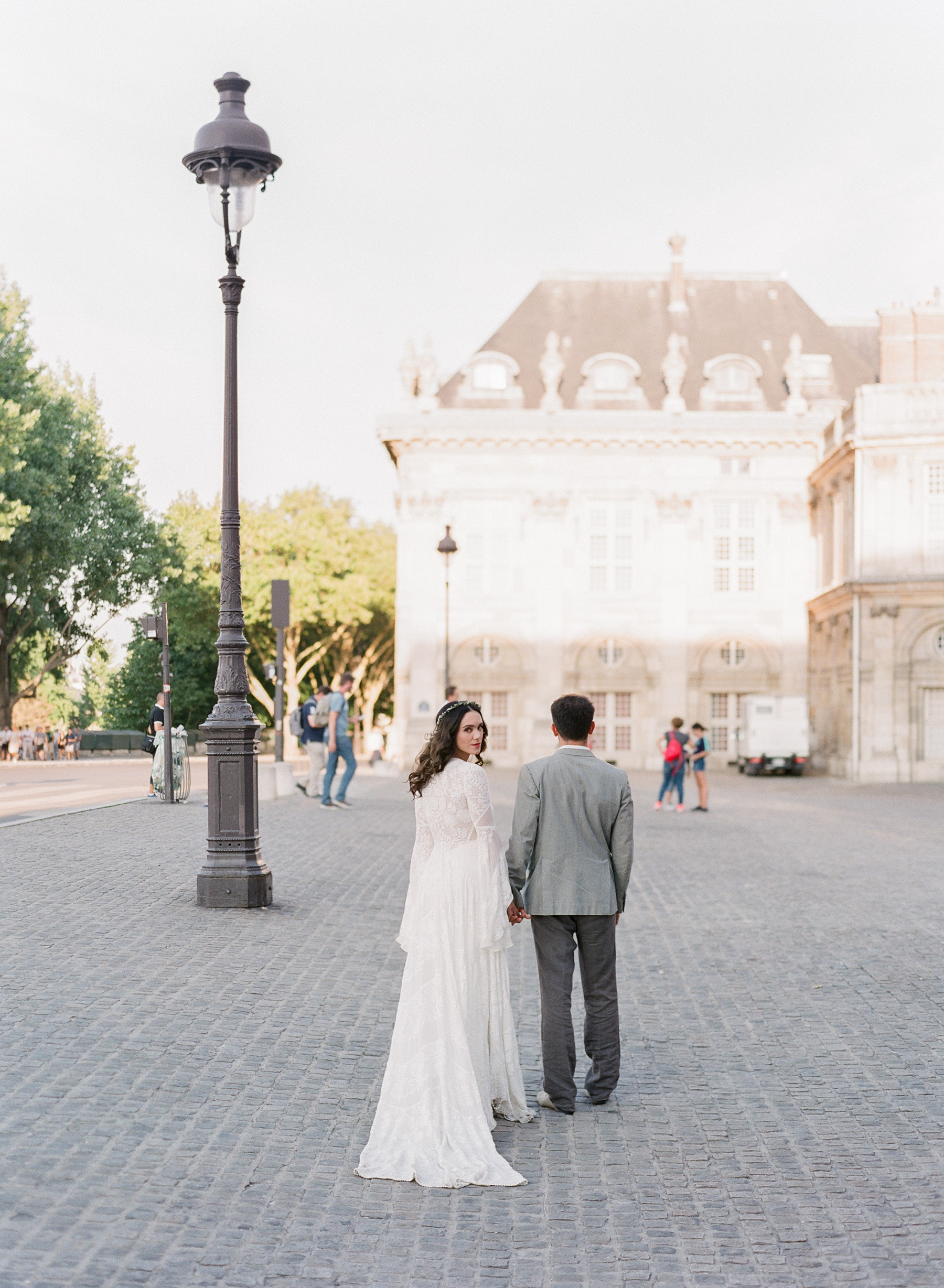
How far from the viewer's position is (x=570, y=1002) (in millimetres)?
6199

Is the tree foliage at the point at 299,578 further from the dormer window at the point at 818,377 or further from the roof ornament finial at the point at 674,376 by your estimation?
the dormer window at the point at 818,377

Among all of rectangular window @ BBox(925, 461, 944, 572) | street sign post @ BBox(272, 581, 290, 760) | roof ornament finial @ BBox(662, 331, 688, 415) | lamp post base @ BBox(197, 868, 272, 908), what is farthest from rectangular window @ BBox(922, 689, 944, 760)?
lamp post base @ BBox(197, 868, 272, 908)

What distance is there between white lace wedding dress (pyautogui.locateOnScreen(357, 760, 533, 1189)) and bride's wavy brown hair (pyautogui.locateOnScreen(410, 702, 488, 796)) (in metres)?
0.04

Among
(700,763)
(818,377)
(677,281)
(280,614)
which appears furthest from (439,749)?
(677,281)

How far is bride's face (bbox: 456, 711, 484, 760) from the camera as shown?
5887 millimetres

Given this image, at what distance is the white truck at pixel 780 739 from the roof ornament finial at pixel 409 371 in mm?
16955

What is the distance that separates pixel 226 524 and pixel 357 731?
63.0 m

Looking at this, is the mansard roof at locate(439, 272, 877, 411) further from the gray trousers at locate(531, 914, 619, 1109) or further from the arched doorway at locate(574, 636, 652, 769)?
the gray trousers at locate(531, 914, 619, 1109)

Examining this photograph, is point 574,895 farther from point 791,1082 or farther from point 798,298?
point 798,298

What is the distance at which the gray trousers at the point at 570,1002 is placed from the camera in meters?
6.25

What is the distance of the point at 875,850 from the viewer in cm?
1852

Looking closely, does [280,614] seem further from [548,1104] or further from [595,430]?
[595,430]

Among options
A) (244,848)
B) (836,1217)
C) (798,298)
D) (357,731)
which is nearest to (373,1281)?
(836,1217)

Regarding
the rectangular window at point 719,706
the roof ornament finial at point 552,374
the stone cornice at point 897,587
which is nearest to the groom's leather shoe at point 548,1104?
the stone cornice at point 897,587
